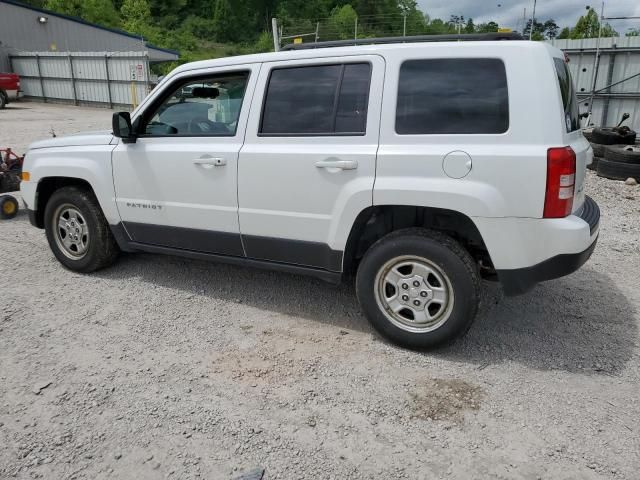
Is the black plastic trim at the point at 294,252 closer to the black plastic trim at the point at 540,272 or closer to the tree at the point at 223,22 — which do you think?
the black plastic trim at the point at 540,272

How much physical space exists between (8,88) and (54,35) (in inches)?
440

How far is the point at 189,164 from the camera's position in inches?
159

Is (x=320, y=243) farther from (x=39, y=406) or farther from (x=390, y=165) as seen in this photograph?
(x=39, y=406)

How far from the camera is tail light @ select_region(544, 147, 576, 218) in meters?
2.98

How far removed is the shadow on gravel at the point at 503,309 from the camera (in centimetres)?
355

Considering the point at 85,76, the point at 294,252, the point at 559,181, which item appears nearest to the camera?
the point at 559,181

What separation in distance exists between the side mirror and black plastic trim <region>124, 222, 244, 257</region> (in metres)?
0.73

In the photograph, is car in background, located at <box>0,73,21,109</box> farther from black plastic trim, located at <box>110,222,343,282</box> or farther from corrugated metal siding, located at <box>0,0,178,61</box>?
black plastic trim, located at <box>110,222,343,282</box>

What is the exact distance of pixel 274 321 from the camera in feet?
13.3

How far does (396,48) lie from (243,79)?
1221 millimetres

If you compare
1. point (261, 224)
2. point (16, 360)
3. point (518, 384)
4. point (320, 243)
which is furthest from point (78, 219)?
point (518, 384)

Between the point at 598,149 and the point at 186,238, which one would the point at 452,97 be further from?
the point at 598,149

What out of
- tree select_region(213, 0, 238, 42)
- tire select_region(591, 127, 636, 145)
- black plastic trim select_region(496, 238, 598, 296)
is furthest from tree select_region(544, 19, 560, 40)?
tree select_region(213, 0, 238, 42)

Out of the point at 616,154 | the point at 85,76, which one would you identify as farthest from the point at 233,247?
the point at 85,76
